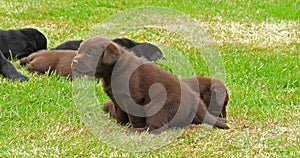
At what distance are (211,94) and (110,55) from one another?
1763 mm

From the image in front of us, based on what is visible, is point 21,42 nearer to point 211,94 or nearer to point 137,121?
point 211,94

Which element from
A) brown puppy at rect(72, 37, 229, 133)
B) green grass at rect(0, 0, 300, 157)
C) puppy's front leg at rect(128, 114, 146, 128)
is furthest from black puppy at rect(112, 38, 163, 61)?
puppy's front leg at rect(128, 114, 146, 128)

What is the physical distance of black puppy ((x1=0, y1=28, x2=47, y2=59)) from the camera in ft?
32.2

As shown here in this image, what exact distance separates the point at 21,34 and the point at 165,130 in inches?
194

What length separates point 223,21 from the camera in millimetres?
14375

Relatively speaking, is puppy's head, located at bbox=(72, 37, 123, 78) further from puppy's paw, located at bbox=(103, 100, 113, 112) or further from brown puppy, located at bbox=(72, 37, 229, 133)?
puppy's paw, located at bbox=(103, 100, 113, 112)

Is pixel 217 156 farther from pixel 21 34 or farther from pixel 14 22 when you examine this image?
pixel 14 22

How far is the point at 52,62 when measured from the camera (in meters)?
8.77

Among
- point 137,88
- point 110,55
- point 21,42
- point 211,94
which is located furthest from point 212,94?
point 21,42

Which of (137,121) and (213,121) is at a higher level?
(137,121)

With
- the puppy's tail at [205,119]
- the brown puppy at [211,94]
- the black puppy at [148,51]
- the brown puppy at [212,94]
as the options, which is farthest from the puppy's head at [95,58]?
the black puppy at [148,51]

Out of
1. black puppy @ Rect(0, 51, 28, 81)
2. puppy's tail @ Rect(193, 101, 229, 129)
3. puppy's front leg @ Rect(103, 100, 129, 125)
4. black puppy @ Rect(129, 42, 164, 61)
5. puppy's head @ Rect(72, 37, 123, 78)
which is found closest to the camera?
puppy's head @ Rect(72, 37, 123, 78)

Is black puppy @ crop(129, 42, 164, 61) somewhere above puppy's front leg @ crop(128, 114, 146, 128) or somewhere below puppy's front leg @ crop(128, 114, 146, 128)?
below

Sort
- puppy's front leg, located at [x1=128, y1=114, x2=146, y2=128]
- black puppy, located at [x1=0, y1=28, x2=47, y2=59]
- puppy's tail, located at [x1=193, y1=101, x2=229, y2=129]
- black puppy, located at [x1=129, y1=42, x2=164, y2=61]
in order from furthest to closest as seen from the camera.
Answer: black puppy, located at [x1=0, y1=28, x2=47, y2=59] → black puppy, located at [x1=129, y1=42, x2=164, y2=61] → puppy's tail, located at [x1=193, y1=101, x2=229, y2=129] → puppy's front leg, located at [x1=128, y1=114, x2=146, y2=128]
